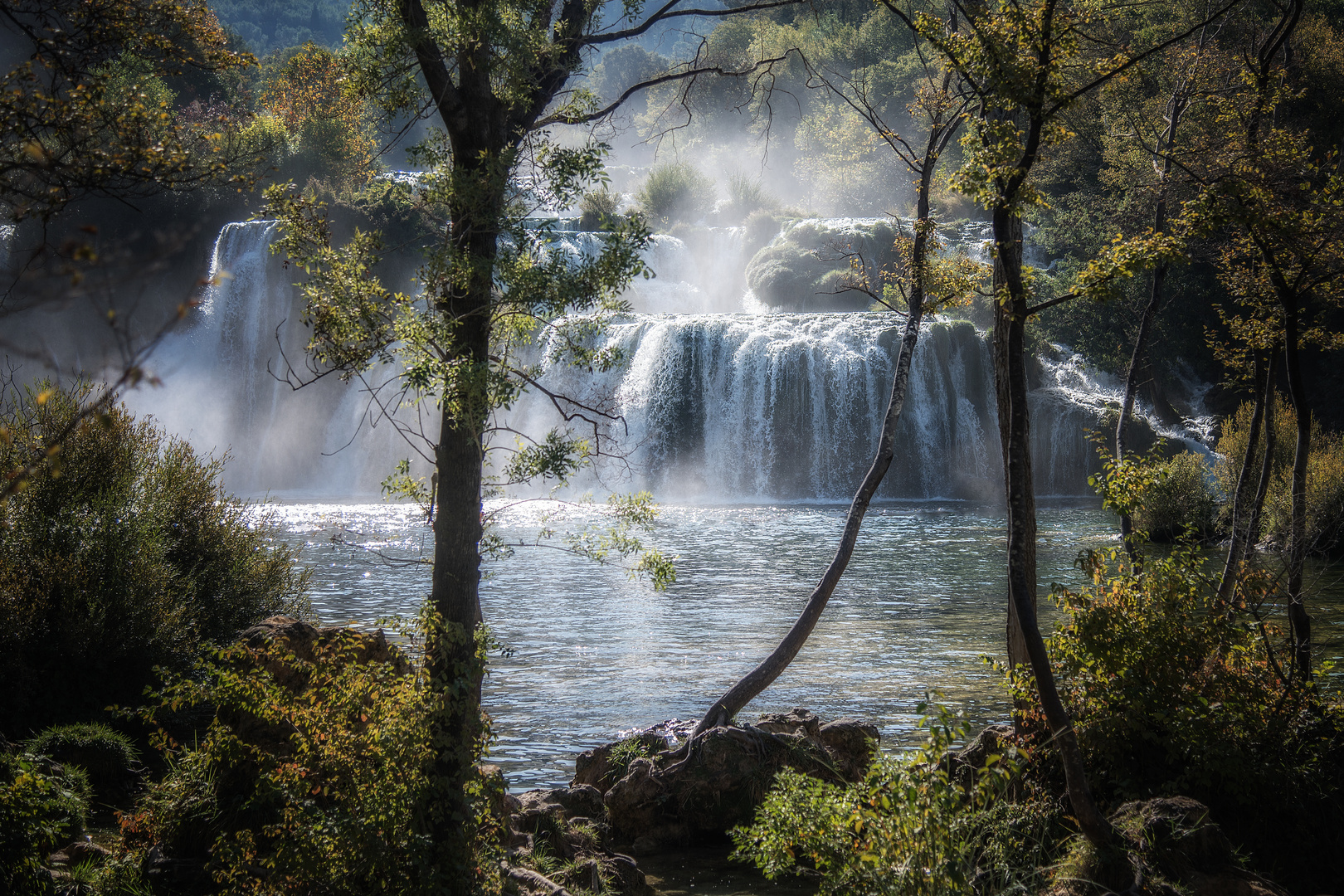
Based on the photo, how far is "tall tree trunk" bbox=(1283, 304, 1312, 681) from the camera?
18.9 feet

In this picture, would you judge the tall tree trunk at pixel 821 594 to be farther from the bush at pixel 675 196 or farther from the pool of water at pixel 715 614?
the bush at pixel 675 196

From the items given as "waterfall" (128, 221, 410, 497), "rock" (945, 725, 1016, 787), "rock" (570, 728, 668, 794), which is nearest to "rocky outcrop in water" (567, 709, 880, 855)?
"rock" (570, 728, 668, 794)

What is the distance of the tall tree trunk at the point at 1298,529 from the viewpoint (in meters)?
5.76

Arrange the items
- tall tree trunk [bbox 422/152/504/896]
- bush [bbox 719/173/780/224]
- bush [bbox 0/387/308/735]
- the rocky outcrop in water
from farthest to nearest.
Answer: bush [bbox 719/173/780/224]
bush [bbox 0/387/308/735]
the rocky outcrop in water
tall tree trunk [bbox 422/152/504/896]

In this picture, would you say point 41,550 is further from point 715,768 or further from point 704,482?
point 704,482

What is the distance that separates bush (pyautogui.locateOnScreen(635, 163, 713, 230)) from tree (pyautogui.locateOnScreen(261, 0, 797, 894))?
4002cm

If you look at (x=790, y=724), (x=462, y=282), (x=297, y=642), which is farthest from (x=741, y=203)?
(x=462, y=282)

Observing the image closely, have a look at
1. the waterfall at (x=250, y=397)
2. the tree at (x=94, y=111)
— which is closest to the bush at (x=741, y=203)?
the waterfall at (x=250, y=397)

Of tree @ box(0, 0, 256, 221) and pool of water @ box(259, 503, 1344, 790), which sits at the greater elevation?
tree @ box(0, 0, 256, 221)

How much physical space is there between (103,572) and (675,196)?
40.3m

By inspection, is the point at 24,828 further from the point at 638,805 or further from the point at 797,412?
the point at 797,412

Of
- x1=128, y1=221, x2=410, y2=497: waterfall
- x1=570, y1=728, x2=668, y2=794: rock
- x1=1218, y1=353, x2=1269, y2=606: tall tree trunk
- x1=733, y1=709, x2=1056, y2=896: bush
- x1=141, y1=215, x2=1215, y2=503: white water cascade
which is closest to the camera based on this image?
x1=733, y1=709, x2=1056, y2=896: bush

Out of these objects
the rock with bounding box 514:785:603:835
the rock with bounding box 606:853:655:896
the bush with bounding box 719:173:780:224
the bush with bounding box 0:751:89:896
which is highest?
the bush with bounding box 719:173:780:224

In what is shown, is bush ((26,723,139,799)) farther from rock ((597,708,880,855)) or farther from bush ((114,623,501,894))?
rock ((597,708,880,855))
